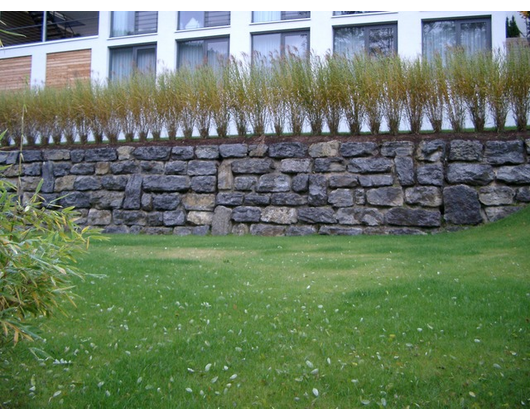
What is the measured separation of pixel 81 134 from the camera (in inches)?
514

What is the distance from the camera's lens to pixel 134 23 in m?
18.9

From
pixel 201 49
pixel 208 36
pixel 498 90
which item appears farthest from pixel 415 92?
pixel 201 49

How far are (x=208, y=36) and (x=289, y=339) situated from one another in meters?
15.9

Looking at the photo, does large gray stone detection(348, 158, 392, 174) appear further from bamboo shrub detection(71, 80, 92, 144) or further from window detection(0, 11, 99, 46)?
window detection(0, 11, 99, 46)

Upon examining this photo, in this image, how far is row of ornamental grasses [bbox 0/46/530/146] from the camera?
10.1 m

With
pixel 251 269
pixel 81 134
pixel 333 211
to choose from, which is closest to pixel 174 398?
pixel 251 269

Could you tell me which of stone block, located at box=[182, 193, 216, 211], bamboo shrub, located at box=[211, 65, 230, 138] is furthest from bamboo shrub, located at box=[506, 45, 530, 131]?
stone block, located at box=[182, 193, 216, 211]

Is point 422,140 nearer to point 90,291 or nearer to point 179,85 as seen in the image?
point 179,85

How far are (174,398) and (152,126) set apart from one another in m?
10.3

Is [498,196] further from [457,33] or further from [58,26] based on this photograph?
[58,26]

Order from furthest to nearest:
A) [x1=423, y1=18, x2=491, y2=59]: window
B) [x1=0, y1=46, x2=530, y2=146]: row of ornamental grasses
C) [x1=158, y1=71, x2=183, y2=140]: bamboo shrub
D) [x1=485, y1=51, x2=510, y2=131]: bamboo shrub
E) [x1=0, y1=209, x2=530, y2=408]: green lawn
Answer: [x1=423, y1=18, x2=491, y2=59]: window < [x1=158, y1=71, x2=183, y2=140]: bamboo shrub < [x1=0, y1=46, x2=530, y2=146]: row of ornamental grasses < [x1=485, y1=51, x2=510, y2=131]: bamboo shrub < [x1=0, y1=209, x2=530, y2=408]: green lawn

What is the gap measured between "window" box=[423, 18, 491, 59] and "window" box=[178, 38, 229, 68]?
6990 millimetres

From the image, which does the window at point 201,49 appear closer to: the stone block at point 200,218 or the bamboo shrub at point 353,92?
the bamboo shrub at point 353,92

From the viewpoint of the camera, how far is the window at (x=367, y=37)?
640 inches
